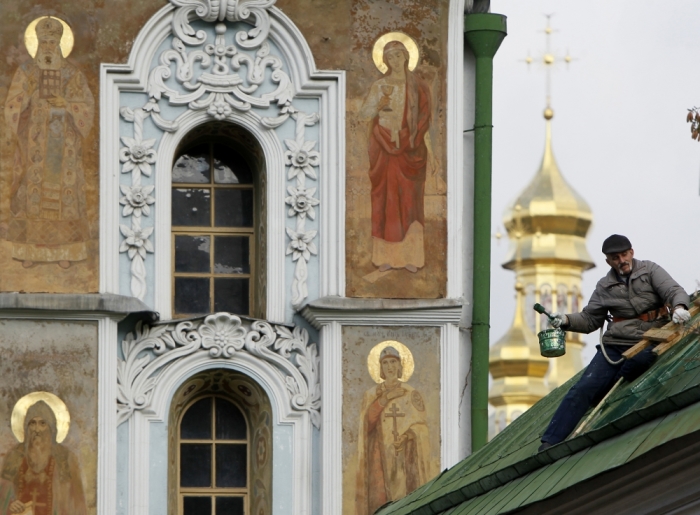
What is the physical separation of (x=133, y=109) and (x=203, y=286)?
1743 mm

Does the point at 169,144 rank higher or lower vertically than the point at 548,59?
lower

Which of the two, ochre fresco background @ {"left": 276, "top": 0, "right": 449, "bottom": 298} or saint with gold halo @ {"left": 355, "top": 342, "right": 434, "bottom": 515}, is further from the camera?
ochre fresco background @ {"left": 276, "top": 0, "right": 449, "bottom": 298}

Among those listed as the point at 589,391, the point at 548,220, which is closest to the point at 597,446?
the point at 589,391

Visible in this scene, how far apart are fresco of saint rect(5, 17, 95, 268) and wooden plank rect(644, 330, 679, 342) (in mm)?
9152

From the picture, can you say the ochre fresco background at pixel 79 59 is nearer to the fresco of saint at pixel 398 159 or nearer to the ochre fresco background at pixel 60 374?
the ochre fresco background at pixel 60 374

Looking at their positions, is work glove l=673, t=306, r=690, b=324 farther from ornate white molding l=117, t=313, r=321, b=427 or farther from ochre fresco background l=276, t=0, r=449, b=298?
ornate white molding l=117, t=313, r=321, b=427

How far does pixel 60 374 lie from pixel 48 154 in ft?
6.50

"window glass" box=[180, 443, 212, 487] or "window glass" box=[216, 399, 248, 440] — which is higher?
"window glass" box=[216, 399, 248, 440]

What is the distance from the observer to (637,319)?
67.5 feet

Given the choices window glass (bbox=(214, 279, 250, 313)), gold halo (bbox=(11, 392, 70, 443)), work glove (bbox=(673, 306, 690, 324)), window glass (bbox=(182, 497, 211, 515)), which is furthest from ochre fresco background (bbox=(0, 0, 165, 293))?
work glove (bbox=(673, 306, 690, 324))

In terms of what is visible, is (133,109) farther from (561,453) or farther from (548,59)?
(548,59)

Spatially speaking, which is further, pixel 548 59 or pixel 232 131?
pixel 548 59

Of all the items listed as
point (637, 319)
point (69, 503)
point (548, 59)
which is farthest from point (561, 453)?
point (548, 59)

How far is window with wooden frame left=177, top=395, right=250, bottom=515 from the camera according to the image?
2897 centimetres
